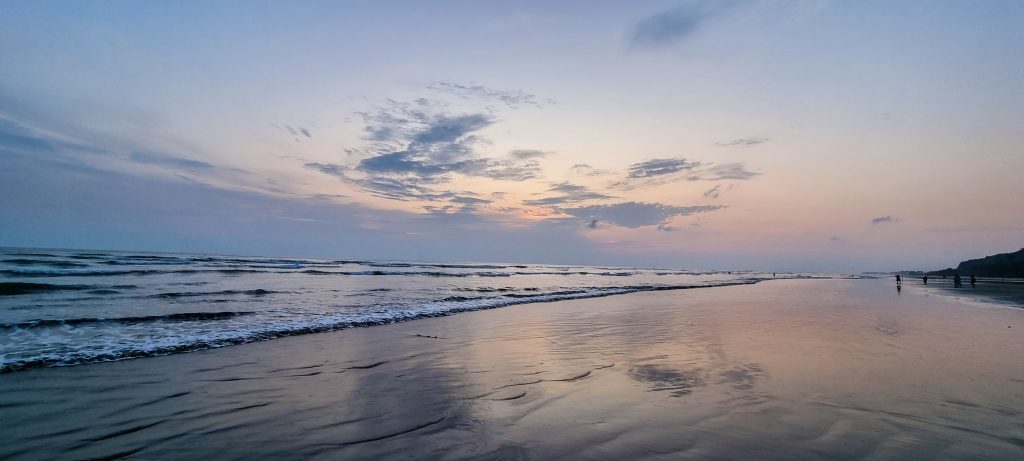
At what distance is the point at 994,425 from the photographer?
4.59 metres

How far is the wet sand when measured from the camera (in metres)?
4.07

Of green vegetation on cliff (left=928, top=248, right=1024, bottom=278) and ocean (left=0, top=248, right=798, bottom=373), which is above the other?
green vegetation on cliff (left=928, top=248, right=1024, bottom=278)

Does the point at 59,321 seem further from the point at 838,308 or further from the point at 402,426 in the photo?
the point at 838,308

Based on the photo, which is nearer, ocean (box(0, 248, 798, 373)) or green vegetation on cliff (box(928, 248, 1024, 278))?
ocean (box(0, 248, 798, 373))

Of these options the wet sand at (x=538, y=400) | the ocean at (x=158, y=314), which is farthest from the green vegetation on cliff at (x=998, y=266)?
the wet sand at (x=538, y=400)

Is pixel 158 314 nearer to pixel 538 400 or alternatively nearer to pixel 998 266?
pixel 538 400

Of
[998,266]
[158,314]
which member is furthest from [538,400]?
[998,266]

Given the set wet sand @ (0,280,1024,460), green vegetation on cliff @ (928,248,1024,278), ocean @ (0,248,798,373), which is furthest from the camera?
green vegetation on cliff @ (928,248,1024,278)

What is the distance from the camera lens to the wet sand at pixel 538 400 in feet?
13.4

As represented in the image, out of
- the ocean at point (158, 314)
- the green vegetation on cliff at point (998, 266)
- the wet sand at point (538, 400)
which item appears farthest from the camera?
the green vegetation on cliff at point (998, 266)

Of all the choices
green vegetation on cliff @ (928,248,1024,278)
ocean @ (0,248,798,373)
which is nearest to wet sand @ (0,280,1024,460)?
ocean @ (0,248,798,373)

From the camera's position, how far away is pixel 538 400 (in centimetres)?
555

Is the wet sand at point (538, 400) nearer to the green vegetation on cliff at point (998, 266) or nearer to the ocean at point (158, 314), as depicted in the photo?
the ocean at point (158, 314)

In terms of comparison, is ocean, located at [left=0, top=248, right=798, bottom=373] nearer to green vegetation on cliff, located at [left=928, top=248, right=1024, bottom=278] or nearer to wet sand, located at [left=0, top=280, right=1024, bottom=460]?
wet sand, located at [left=0, top=280, right=1024, bottom=460]
